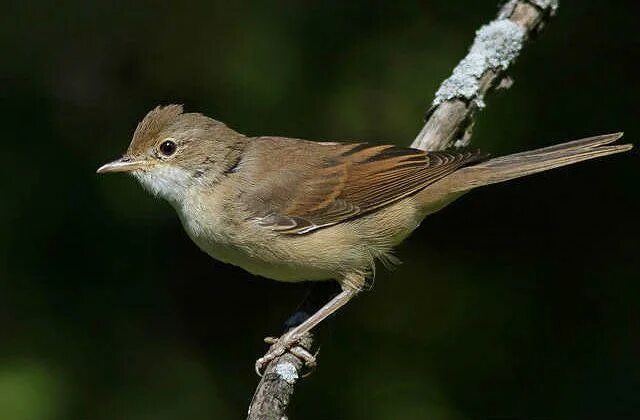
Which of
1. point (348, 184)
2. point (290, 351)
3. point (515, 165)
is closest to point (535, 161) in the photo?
point (515, 165)

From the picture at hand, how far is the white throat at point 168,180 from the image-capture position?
4.36 m

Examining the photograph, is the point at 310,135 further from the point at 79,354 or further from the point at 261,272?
the point at 79,354

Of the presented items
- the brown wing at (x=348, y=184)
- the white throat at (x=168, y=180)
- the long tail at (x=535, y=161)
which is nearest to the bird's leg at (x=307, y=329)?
the brown wing at (x=348, y=184)

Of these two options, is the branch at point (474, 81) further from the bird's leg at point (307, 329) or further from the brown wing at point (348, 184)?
the bird's leg at point (307, 329)

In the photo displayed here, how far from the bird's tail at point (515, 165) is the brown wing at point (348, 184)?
8cm

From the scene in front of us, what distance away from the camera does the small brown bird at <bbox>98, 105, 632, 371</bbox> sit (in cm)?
423

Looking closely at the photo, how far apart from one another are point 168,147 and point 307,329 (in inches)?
39.5

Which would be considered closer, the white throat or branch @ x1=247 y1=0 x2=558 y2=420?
the white throat

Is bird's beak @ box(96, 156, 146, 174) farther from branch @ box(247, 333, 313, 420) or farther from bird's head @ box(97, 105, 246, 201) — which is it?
branch @ box(247, 333, 313, 420)

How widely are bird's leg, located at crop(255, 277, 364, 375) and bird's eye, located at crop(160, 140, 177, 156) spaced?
921 millimetres

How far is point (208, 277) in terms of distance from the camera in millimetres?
5656

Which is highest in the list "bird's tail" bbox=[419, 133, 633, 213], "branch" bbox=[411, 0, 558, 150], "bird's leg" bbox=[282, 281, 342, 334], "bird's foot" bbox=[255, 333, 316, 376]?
"branch" bbox=[411, 0, 558, 150]

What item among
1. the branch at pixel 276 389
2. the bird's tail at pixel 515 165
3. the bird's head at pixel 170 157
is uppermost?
the bird's tail at pixel 515 165

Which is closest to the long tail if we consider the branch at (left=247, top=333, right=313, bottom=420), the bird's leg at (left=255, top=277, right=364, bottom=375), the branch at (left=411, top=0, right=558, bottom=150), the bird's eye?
the branch at (left=411, top=0, right=558, bottom=150)
